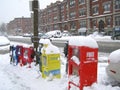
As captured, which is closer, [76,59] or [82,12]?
[76,59]

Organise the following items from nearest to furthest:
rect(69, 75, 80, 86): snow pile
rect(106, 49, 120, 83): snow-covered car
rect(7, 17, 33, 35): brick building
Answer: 1. rect(69, 75, 80, 86): snow pile
2. rect(106, 49, 120, 83): snow-covered car
3. rect(7, 17, 33, 35): brick building

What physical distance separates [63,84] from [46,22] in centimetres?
8689

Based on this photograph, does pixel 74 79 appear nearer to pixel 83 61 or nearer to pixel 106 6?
pixel 83 61

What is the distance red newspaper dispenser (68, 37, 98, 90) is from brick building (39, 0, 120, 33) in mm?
41613

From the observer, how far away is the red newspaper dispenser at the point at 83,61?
263 inches

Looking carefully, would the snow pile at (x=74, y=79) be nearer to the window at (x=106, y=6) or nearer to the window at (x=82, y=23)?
the window at (x=106, y=6)

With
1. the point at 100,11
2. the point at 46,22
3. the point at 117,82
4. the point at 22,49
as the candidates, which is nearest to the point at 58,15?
the point at 46,22

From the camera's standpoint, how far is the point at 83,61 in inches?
263

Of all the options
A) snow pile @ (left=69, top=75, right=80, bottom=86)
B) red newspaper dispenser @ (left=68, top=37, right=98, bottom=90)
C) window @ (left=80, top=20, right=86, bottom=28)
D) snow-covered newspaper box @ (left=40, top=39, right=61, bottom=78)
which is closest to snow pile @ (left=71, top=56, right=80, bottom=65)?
red newspaper dispenser @ (left=68, top=37, right=98, bottom=90)

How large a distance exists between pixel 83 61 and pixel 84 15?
5415 cm

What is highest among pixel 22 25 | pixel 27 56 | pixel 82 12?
pixel 82 12

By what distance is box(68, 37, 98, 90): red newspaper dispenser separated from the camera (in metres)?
6.69

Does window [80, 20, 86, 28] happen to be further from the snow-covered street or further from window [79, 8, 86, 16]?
the snow-covered street

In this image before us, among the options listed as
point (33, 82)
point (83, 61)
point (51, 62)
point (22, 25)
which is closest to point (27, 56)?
point (33, 82)
